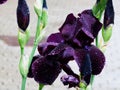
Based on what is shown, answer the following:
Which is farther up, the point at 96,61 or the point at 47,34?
the point at 96,61

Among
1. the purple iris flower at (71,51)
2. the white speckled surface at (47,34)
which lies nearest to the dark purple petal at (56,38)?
the purple iris flower at (71,51)

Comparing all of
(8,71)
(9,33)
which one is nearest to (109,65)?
(8,71)

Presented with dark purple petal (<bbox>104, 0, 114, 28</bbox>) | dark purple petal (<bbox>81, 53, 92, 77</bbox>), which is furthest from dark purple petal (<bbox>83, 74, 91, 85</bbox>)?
dark purple petal (<bbox>104, 0, 114, 28</bbox>)

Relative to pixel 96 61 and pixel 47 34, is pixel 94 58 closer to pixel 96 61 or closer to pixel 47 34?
pixel 96 61

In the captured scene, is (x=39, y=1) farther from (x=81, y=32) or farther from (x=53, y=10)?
(x=53, y=10)

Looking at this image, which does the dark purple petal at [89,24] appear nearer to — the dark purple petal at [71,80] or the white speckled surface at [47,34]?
the dark purple petal at [71,80]

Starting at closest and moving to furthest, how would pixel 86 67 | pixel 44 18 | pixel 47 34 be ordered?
pixel 86 67
pixel 44 18
pixel 47 34

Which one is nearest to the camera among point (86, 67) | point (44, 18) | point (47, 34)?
point (86, 67)

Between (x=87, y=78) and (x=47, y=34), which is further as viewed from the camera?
(x=47, y=34)

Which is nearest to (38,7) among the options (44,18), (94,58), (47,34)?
(44,18)
